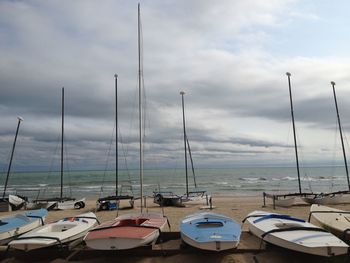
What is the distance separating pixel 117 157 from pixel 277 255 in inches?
684

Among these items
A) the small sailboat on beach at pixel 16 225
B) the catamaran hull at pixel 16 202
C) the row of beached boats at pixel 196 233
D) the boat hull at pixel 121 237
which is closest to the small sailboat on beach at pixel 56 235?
the row of beached boats at pixel 196 233

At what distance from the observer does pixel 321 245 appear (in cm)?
620

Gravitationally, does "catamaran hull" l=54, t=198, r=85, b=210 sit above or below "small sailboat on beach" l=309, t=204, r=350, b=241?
below

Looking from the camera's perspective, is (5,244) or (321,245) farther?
(5,244)

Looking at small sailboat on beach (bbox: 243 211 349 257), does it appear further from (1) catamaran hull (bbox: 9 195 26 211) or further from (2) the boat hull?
(1) catamaran hull (bbox: 9 195 26 211)

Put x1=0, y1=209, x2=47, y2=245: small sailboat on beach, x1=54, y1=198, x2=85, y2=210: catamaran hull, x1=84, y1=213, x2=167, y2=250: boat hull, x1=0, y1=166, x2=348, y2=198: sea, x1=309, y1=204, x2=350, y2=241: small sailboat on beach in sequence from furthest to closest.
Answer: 1. x1=0, y1=166, x2=348, y2=198: sea
2. x1=54, y1=198, x2=85, y2=210: catamaran hull
3. x1=0, y1=209, x2=47, y2=245: small sailboat on beach
4. x1=309, y1=204, x2=350, y2=241: small sailboat on beach
5. x1=84, y1=213, x2=167, y2=250: boat hull

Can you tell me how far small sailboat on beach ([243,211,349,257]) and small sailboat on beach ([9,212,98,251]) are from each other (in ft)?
16.8

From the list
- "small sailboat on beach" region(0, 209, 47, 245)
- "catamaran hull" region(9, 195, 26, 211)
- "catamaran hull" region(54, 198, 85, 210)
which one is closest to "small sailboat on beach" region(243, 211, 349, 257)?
"small sailboat on beach" region(0, 209, 47, 245)

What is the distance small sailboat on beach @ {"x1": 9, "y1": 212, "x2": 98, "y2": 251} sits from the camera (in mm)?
7023

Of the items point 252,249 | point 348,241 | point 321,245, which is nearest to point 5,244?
point 252,249

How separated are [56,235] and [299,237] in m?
6.09

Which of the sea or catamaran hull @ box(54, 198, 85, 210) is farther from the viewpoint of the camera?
the sea

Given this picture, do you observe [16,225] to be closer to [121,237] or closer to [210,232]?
[121,237]

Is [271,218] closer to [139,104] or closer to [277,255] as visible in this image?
[277,255]
